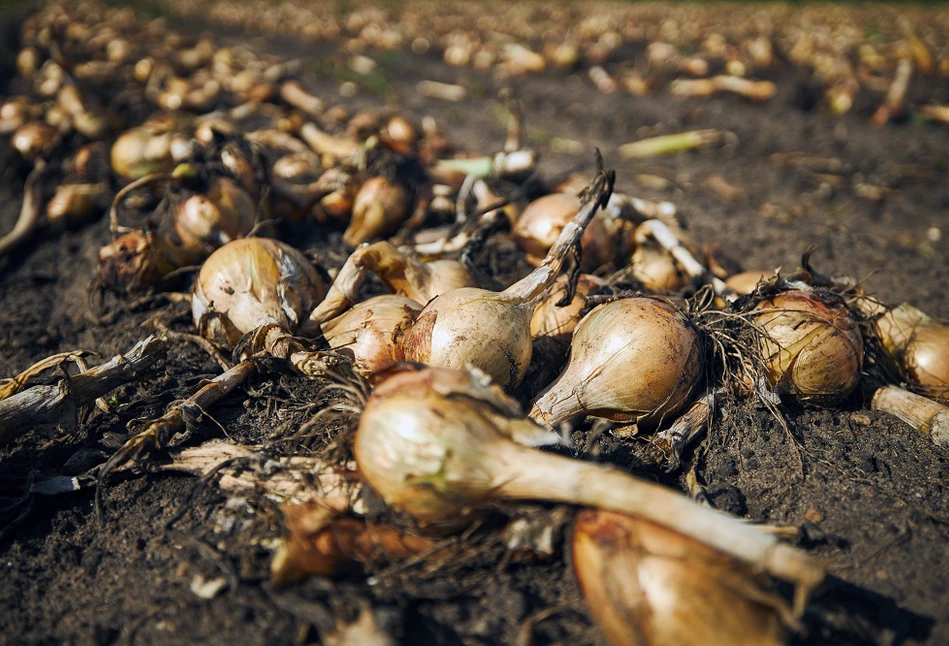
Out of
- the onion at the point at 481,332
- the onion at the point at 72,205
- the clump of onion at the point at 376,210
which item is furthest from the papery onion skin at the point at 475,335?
the onion at the point at 72,205

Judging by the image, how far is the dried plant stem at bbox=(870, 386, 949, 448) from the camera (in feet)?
7.41

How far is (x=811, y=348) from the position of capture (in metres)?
2.22

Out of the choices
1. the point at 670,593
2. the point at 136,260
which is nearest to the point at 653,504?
the point at 670,593

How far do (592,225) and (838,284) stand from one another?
3.74ft

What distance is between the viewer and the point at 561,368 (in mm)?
2391

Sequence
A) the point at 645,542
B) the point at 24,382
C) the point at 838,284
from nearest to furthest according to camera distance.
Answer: the point at 645,542
the point at 24,382
the point at 838,284

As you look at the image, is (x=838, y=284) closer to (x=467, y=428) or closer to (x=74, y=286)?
(x=467, y=428)

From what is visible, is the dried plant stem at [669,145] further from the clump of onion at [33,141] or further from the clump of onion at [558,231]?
the clump of onion at [33,141]

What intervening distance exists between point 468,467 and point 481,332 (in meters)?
0.60

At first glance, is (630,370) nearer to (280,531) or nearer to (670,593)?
(670,593)

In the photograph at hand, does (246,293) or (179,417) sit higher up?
(246,293)

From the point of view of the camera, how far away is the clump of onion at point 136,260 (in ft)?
9.69

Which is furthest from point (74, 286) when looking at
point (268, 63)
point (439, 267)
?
point (268, 63)

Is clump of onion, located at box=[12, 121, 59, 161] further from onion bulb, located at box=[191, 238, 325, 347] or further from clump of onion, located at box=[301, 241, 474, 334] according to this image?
clump of onion, located at box=[301, 241, 474, 334]
